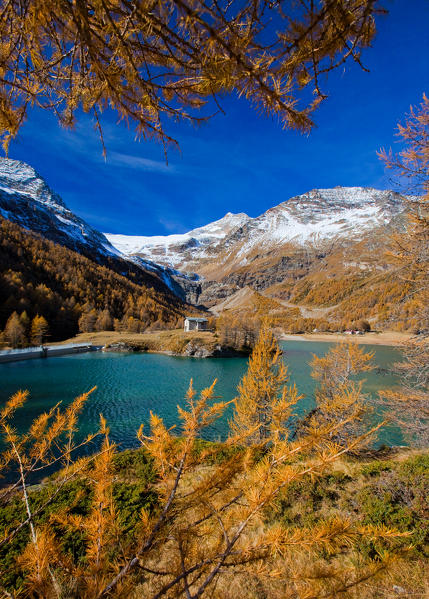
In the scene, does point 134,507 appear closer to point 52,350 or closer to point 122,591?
point 122,591

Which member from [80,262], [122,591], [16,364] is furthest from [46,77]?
[80,262]

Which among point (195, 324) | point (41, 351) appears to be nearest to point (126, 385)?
point (41, 351)

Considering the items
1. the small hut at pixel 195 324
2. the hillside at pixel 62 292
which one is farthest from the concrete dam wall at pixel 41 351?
the small hut at pixel 195 324

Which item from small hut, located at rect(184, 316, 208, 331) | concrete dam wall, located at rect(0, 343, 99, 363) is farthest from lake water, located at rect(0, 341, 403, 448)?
small hut, located at rect(184, 316, 208, 331)

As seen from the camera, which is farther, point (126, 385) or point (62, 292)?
point (62, 292)

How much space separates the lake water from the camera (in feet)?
65.5

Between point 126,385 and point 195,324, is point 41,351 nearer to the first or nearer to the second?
point 126,385

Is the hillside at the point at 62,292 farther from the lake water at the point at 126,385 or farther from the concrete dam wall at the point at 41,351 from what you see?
the lake water at the point at 126,385

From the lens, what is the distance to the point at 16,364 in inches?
1705

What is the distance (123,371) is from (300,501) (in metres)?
38.1

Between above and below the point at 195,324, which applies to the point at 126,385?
below

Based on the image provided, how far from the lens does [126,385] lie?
3222 centimetres

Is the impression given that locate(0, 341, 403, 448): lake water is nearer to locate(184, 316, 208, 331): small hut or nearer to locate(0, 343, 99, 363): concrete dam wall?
locate(0, 343, 99, 363): concrete dam wall

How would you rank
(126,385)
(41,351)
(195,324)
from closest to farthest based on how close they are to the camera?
(126,385) < (41,351) < (195,324)
